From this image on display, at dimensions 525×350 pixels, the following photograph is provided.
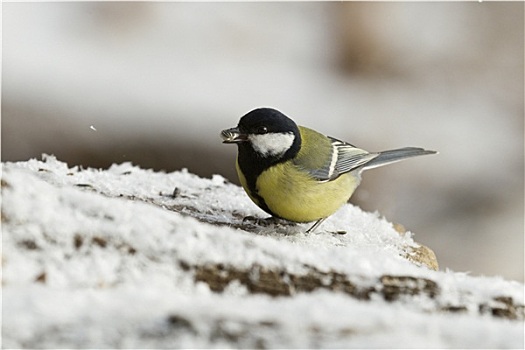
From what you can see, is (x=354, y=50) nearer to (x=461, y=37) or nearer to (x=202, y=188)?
(x=461, y=37)

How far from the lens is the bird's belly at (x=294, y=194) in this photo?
99.0 inches

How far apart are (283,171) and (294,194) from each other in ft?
0.28

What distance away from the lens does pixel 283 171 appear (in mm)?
2559

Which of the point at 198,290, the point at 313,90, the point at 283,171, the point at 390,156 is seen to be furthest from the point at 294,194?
the point at 313,90

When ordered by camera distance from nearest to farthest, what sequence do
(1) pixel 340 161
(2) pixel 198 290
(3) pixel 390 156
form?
(2) pixel 198 290 → (1) pixel 340 161 → (3) pixel 390 156

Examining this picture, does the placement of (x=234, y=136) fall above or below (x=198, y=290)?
above

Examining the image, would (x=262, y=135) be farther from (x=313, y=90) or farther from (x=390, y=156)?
(x=313, y=90)

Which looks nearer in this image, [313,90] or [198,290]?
[198,290]

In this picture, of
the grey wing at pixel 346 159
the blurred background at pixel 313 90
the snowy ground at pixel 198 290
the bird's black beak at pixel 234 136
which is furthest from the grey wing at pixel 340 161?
the blurred background at pixel 313 90

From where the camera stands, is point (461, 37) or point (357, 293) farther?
point (461, 37)

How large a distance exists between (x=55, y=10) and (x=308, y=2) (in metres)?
2.01

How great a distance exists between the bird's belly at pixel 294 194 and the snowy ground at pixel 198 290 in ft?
3.01

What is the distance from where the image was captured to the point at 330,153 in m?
2.78

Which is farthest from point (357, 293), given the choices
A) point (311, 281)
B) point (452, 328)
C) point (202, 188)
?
point (202, 188)
